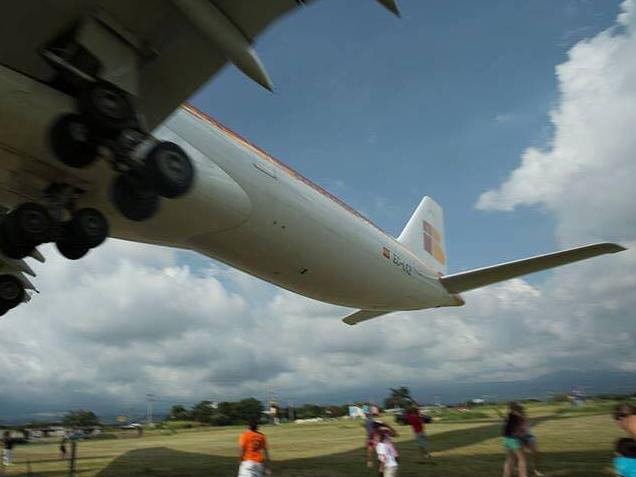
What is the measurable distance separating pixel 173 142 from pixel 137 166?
137cm

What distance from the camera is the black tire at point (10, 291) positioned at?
53.9ft

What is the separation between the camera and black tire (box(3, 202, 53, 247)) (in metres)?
10.6

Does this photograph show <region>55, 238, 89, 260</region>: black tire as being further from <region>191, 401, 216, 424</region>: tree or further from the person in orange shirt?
<region>191, 401, 216, 424</region>: tree

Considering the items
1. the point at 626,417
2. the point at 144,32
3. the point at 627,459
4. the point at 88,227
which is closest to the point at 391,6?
the point at 144,32

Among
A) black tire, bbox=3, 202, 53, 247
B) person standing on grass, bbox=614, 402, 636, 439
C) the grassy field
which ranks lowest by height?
the grassy field

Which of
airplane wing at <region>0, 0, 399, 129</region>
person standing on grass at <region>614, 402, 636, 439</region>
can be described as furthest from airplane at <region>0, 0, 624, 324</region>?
person standing on grass at <region>614, 402, 636, 439</region>

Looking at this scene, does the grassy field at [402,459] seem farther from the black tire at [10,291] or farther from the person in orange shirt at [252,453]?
the black tire at [10,291]

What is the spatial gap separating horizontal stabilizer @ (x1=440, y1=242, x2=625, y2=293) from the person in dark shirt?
20.2 ft

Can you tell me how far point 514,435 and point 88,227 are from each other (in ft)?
32.1

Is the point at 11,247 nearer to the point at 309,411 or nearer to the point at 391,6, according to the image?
the point at 391,6

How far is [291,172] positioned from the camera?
14.8 meters

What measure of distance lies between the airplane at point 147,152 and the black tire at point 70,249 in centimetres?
3

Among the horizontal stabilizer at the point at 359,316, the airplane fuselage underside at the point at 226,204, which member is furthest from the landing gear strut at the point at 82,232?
the horizontal stabilizer at the point at 359,316

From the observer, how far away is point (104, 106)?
950 cm
